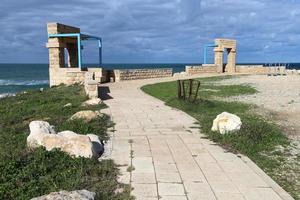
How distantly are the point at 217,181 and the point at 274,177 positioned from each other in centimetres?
108

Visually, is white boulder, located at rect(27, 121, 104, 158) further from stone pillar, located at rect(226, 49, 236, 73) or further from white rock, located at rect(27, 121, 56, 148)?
stone pillar, located at rect(226, 49, 236, 73)

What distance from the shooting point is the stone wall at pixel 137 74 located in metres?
26.1

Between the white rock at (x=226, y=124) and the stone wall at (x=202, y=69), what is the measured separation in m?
25.2

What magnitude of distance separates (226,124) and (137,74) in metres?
20.0

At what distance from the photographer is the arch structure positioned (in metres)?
38.1

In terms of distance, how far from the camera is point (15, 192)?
5070 millimetres

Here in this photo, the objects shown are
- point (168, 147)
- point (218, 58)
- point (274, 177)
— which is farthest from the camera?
point (218, 58)

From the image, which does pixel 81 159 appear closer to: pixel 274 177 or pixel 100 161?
pixel 100 161

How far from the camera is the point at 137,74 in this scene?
93.7 feet

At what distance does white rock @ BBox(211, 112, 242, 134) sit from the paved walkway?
0.49 metres

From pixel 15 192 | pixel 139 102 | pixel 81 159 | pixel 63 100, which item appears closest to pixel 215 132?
pixel 81 159

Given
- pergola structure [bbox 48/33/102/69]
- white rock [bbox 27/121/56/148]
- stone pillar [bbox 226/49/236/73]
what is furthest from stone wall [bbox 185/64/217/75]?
white rock [bbox 27/121/56/148]

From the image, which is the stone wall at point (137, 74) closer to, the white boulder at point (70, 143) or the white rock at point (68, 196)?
the white boulder at point (70, 143)

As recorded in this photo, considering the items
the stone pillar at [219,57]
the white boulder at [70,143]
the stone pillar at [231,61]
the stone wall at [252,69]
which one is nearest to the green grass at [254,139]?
the white boulder at [70,143]
